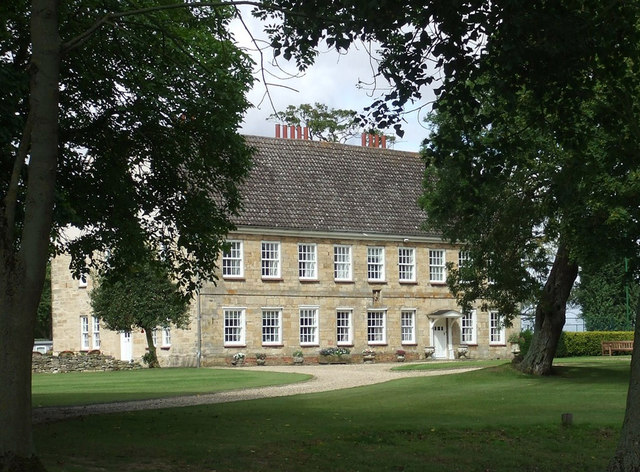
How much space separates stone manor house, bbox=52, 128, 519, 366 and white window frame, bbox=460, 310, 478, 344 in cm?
6


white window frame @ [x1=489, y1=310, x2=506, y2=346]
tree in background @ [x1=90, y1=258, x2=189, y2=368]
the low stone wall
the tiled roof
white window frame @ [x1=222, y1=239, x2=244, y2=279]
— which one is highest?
the tiled roof

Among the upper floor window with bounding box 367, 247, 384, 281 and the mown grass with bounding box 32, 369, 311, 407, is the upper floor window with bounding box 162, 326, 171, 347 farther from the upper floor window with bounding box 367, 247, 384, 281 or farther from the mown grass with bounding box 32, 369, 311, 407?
the upper floor window with bounding box 367, 247, 384, 281

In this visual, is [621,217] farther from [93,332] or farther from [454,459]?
[93,332]

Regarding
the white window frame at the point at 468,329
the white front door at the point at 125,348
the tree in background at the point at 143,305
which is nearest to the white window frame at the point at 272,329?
the tree in background at the point at 143,305

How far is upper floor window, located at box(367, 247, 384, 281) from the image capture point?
50.6 m

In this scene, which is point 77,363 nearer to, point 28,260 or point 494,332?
point 494,332

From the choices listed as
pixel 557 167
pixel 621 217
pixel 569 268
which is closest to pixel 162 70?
pixel 621 217

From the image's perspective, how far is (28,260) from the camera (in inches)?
460

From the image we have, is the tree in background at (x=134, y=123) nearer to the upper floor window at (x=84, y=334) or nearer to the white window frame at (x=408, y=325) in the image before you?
the white window frame at (x=408, y=325)

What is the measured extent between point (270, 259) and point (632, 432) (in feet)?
115

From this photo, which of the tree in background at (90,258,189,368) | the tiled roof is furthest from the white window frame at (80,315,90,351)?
the tiled roof

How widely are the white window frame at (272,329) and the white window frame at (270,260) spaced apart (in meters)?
1.60

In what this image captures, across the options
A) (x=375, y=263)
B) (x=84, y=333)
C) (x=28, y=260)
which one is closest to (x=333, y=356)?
(x=375, y=263)

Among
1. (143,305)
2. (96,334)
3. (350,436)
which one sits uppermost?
(143,305)
